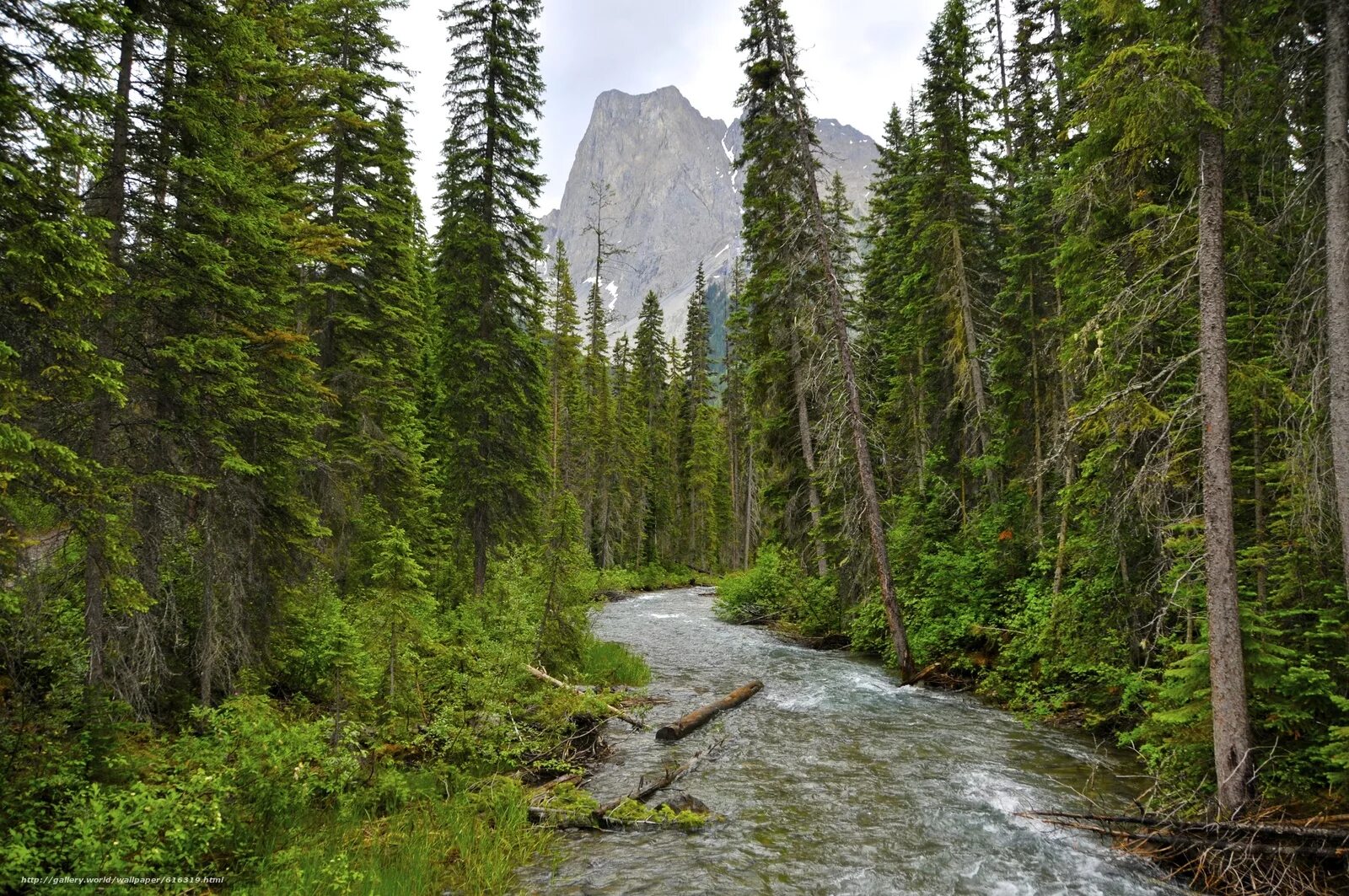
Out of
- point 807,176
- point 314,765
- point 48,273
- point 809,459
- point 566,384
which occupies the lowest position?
point 314,765

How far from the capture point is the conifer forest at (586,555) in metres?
5.97

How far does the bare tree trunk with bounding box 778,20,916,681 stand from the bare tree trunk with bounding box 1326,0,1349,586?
10.2 m

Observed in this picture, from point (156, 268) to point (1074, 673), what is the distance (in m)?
16.2

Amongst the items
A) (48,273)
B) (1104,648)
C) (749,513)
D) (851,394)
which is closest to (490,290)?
(851,394)

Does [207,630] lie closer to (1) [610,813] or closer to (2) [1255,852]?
(1) [610,813]

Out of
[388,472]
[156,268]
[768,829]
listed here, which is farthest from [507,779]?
[388,472]

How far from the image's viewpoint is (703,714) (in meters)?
12.3

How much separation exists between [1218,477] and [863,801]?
229 inches

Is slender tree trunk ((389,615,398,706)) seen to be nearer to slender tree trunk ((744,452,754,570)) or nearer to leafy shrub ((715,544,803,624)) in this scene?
leafy shrub ((715,544,803,624))

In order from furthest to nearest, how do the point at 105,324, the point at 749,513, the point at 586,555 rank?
the point at 749,513 → the point at 586,555 → the point at 105,324

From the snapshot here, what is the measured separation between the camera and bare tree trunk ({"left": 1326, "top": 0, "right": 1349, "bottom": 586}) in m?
6.83

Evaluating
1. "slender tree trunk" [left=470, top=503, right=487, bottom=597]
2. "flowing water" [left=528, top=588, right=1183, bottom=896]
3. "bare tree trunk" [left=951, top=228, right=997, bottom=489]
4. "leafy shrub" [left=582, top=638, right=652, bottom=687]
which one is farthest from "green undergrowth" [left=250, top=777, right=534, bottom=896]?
"bare tree trunk" [left=951, top=228, right=997, bottom=489]

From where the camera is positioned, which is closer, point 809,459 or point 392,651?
point 392,651

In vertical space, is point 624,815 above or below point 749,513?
below
